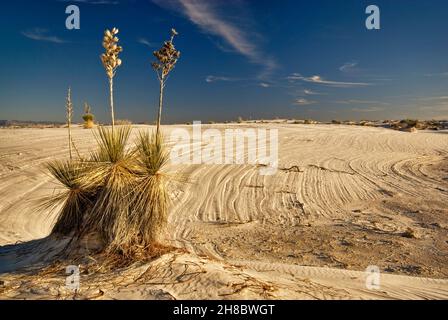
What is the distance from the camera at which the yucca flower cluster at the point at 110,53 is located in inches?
159

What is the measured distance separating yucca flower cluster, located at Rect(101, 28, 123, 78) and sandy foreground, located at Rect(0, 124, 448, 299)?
7.43 feet

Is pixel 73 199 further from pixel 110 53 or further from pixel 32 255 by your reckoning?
pixel 110 53

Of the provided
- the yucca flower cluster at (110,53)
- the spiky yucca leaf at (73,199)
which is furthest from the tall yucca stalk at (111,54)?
the spiky yucca leaf at (73,199)

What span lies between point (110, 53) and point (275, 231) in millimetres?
4750

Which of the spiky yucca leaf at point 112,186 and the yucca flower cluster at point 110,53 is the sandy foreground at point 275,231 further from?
the yucca flower cluster at point 110,53

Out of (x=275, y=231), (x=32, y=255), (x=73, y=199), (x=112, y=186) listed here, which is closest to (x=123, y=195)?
(x=112, y=186)

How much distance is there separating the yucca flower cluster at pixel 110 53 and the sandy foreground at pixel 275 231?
2264 mm

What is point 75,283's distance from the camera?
3793 millimetres

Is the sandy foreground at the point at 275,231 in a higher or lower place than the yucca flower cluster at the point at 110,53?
lower

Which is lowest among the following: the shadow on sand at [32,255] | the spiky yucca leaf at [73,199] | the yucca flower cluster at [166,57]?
the shadow on sand at [32,255]

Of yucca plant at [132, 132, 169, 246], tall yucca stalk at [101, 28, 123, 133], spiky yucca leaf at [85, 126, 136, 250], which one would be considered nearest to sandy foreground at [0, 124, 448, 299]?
yucca plant at [132, 132, 169, 246]
